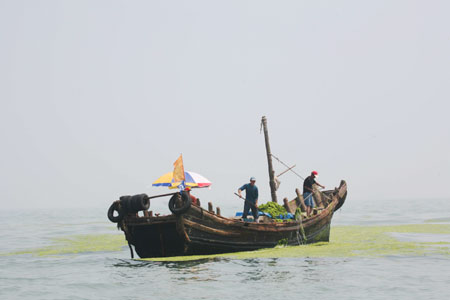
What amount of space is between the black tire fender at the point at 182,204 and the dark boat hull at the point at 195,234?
24cm

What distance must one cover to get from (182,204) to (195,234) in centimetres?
129

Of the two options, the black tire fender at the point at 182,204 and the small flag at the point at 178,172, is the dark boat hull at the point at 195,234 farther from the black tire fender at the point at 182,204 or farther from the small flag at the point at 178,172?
the small flag at the point at 178,172

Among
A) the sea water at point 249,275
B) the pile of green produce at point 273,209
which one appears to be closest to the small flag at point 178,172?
the sea water at point 249,275

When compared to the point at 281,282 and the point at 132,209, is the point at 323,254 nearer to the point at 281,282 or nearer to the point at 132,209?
the point at 281,282

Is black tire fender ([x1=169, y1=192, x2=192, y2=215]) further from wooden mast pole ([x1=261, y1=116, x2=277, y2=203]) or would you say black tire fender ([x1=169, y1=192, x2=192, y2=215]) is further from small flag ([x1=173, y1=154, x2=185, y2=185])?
wooden mast pole ([x1=261, y1=116, x2=277, y2=203])

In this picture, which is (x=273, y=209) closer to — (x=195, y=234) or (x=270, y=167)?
(x=270, y=167)

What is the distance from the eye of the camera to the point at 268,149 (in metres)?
26.2

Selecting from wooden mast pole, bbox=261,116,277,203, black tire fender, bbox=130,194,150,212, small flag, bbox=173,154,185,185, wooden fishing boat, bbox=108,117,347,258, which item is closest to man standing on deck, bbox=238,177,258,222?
wooden fishing boat, bbox=108,117,347,258

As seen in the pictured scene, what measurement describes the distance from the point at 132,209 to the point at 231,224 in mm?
3475

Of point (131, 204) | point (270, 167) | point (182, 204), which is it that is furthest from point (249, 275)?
point (270, 167)

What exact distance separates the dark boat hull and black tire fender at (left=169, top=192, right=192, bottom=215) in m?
0.24

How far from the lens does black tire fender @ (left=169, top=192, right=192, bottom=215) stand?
1661cm

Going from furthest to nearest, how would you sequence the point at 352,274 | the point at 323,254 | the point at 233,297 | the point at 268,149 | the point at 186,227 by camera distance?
the point at 268,149
the point at 323,254
the point at 186,227
the point at 352,274
the point at 233,297

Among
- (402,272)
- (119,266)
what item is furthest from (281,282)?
(119,266)
